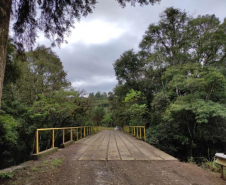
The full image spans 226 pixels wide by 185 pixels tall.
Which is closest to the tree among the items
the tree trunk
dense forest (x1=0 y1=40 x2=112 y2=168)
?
the tree trunk

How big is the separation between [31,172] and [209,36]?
41.9 feet

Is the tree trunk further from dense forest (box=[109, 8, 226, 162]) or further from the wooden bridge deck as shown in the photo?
dense forest (box=[109, 8, 226, 162])

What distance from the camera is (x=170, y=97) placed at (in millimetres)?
12578

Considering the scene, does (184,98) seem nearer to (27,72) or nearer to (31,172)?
(31,172)

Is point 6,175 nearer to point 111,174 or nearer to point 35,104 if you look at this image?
point 111,174

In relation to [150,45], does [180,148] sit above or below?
below

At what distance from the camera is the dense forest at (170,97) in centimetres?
866

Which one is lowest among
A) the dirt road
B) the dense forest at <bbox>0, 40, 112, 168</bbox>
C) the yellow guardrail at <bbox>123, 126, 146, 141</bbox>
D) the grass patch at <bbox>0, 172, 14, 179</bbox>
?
the yellow guardrail at <bbox>123, 126, 146, 141</bbox>

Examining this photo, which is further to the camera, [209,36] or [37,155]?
[209,36]

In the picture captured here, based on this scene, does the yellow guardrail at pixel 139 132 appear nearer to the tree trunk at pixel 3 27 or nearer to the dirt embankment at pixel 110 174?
the dirt embankment at pixel 110 174

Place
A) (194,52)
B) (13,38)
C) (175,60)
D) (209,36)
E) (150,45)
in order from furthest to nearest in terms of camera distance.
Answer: (150,45), (175,60), (194,52), (209,36), (13,38)

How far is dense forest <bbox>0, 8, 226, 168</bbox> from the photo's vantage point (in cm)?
866

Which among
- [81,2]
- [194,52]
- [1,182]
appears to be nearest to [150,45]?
[194,52]

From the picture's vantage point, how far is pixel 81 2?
12.2ft
